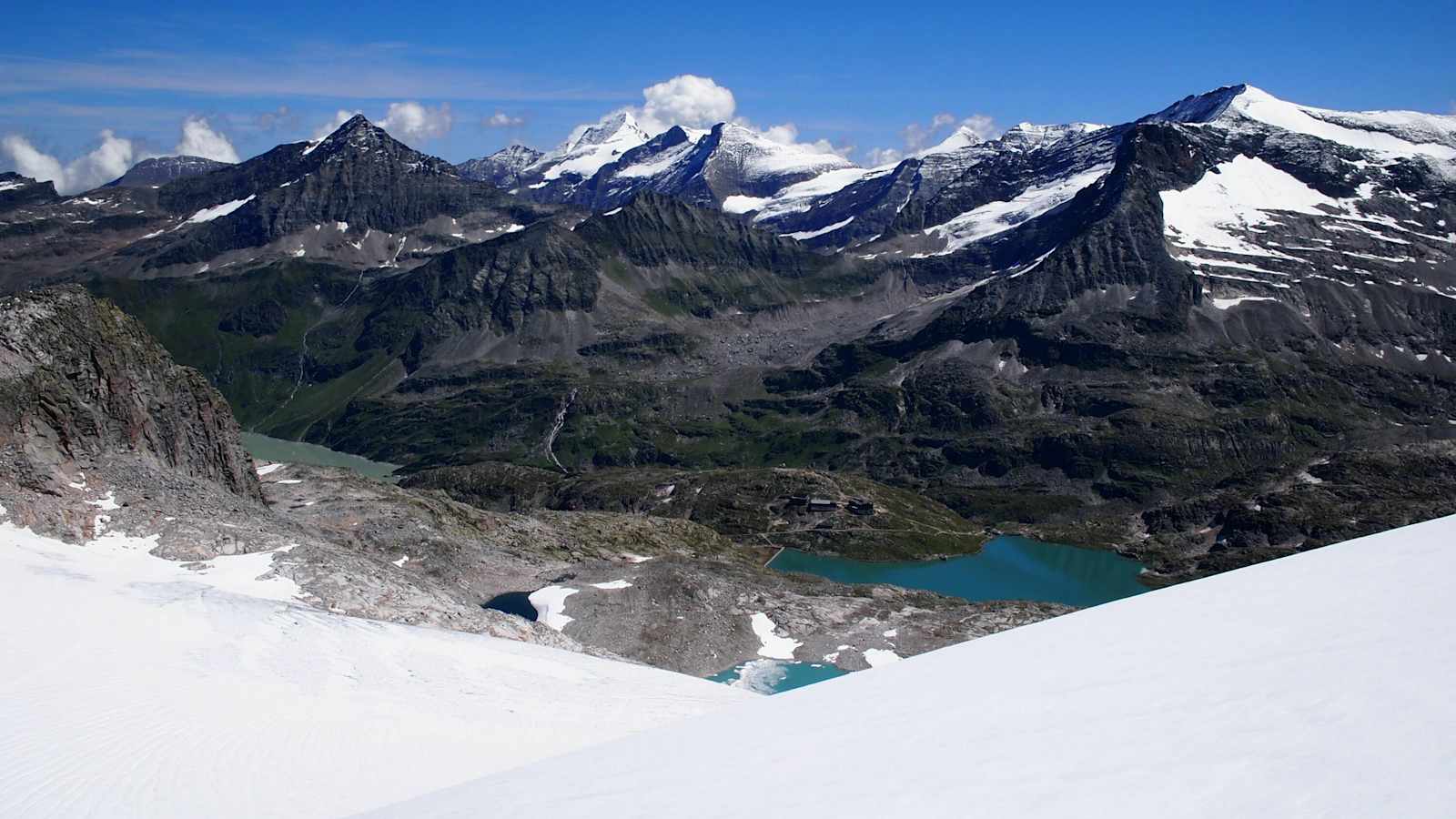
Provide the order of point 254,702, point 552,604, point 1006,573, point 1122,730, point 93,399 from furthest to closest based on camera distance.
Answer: point 1006,573
point 552,604
point 93,399
point 254,702
point 1122,730

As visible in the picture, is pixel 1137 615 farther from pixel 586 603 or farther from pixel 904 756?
pixel 586 603

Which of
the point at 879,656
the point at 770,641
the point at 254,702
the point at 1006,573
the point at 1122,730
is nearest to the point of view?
the point at 1122,730

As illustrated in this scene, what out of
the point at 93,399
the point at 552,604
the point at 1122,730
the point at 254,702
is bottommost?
the point at 552,604

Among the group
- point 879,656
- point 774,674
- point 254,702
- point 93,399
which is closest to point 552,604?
point 774,674

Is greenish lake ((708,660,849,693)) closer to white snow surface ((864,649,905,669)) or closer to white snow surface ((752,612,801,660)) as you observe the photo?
white snow surface ((752,612,801,660))

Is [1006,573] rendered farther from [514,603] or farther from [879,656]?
[514,603]

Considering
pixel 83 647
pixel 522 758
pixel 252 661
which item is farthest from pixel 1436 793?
pixel 83 647

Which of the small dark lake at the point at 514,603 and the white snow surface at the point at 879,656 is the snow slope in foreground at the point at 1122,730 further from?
the small dark lake at the point at 514,603

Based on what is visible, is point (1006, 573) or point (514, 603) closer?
point (514, 603)
